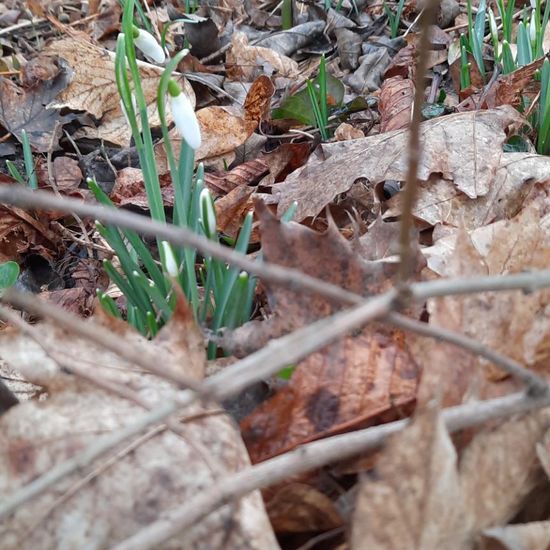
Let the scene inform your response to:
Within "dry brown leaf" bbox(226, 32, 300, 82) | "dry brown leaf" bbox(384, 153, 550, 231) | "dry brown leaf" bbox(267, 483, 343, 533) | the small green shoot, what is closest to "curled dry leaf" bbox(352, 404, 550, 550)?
"dry brown leaf" bbox(267, 483, 343, 533)

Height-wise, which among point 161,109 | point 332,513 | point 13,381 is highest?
point 161,109

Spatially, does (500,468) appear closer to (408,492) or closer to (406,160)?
(408,492)

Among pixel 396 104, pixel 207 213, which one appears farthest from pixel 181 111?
pixel 396 104

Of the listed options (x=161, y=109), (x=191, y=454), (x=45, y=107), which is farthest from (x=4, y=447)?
(x=45, y=107)

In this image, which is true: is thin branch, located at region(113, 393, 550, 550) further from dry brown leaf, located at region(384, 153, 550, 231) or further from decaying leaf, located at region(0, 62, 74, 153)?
decaying leaf, located at region(0, 62, 74, 153)

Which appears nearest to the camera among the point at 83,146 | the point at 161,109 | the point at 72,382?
the point at 72,382

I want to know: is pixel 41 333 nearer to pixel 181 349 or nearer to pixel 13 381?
pixel 181 349

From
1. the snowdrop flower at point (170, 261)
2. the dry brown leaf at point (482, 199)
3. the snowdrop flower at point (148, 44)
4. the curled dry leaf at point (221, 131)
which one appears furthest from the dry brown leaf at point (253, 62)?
the snowdrop flower at point (170, 261)
